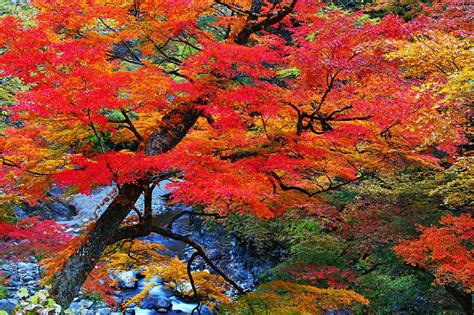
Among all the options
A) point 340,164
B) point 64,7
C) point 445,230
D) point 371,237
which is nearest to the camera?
point 64,7

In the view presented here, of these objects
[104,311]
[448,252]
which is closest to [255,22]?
[448,252]

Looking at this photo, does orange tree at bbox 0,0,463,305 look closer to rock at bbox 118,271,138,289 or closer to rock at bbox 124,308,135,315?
rock at bbox 124,308,135,315

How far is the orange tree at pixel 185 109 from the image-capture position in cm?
509

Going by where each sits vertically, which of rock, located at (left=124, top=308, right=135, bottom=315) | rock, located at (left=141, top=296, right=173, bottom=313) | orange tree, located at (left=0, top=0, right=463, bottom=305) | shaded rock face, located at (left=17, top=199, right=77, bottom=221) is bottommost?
shaded rock face, located at (left=17, top=199, right=77, bottom=221)

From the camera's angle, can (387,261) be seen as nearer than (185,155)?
No

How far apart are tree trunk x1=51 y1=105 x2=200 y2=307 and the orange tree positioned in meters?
0.02

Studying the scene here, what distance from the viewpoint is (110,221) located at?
19.3ft

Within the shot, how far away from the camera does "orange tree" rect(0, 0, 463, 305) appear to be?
5090mm

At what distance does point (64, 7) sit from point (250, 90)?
3.02m

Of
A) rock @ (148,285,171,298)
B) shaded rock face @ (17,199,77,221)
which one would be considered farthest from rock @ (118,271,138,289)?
shaded rock face @ (17,199,77,221)

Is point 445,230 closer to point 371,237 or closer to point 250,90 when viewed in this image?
point 371,237

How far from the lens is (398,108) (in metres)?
5.99

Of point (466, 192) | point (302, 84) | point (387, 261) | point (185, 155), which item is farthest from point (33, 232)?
point (466, 192)

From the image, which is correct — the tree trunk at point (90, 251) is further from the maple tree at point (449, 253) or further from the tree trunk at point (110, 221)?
the maple tree at point (449, 253)
